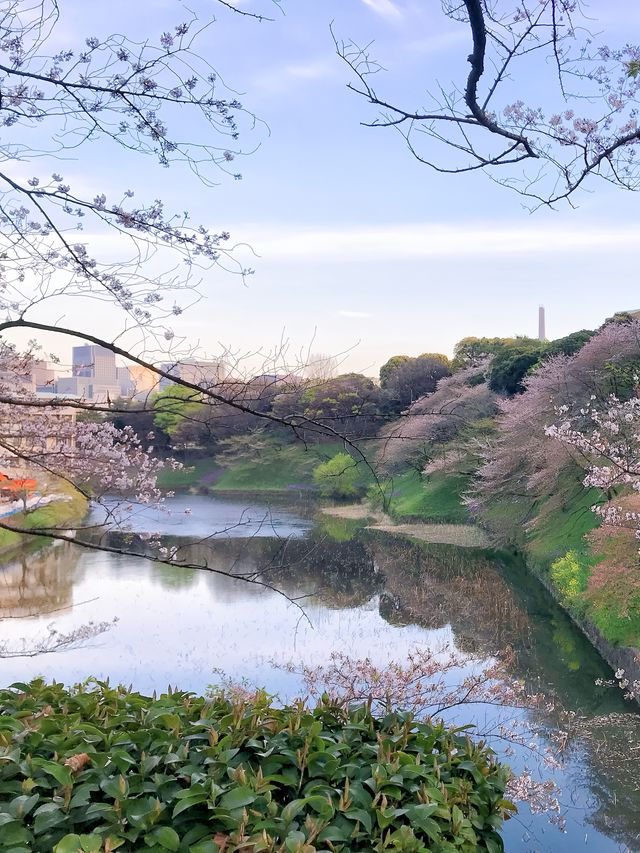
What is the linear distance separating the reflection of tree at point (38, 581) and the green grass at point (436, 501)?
34.0 feet

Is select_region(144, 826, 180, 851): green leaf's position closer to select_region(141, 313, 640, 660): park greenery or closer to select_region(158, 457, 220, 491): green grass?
select_region(141, 313, 640, 660): park greenery

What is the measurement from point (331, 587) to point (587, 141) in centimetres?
1249

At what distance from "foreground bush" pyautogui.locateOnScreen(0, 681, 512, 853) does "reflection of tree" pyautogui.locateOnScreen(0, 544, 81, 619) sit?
9.99 metres

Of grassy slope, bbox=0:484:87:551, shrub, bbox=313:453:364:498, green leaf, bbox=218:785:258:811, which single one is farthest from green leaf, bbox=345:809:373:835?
shrub, bbox=313:453:364:498

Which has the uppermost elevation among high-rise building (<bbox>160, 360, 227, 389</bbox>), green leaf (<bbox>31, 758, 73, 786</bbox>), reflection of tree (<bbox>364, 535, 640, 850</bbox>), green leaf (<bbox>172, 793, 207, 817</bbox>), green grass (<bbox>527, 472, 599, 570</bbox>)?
high-rise building (<bbox>160, 360, 227, 389</bbox>)

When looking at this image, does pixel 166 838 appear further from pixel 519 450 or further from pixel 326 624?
pixel 519 450

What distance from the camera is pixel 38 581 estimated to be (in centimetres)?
1581

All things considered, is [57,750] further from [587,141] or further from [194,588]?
[194,588]

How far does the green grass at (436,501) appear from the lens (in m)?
24.4

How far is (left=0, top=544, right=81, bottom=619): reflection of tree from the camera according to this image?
13.7 meters

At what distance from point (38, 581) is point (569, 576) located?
10051 millimetres

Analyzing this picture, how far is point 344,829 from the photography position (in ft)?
7.21

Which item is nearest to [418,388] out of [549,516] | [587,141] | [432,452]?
[432,452]

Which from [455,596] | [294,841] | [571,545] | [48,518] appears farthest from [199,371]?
[48,518]
